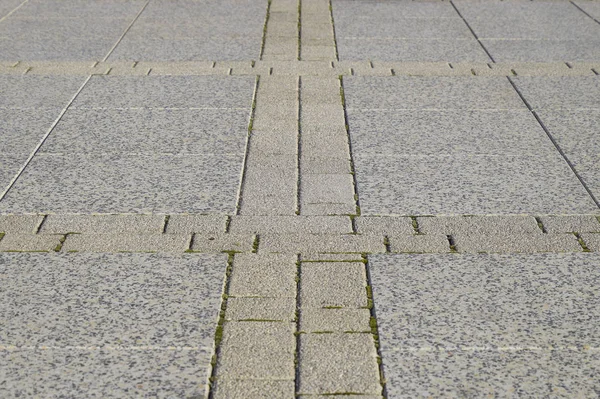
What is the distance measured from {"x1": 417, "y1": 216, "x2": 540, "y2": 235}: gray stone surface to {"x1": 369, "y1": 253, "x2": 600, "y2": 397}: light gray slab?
279 mm

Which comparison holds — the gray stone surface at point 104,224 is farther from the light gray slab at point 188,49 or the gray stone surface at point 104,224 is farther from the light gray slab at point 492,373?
the light gray slab at point 188,49

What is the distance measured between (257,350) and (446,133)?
9.68 feet

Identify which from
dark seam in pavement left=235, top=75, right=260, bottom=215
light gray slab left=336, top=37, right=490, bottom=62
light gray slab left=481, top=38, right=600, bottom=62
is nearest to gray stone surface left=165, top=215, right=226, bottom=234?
dark seam in pavement left=235, top=75, right=260, bottom=215

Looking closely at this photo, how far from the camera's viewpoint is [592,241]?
13.7 feet

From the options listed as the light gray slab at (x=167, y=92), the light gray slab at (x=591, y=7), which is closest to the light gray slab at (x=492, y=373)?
the light gray slab at (x=167, y=92)

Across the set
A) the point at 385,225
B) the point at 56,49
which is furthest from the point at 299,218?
the point at 56,49

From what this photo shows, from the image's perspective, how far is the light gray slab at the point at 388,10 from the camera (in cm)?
934

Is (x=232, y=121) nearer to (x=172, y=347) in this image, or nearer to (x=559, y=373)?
(x=172, y=347)

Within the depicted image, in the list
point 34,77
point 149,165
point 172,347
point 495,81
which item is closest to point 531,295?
point 172,347

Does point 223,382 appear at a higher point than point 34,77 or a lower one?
higher

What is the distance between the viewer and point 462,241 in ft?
13.6

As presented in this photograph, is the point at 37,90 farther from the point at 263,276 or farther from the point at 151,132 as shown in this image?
the point at 263,276

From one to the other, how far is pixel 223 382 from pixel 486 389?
0.99 metres

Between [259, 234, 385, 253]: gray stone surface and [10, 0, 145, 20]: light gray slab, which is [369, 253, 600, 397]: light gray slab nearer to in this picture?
[259, 234, 385, 253]: gray stone surface
